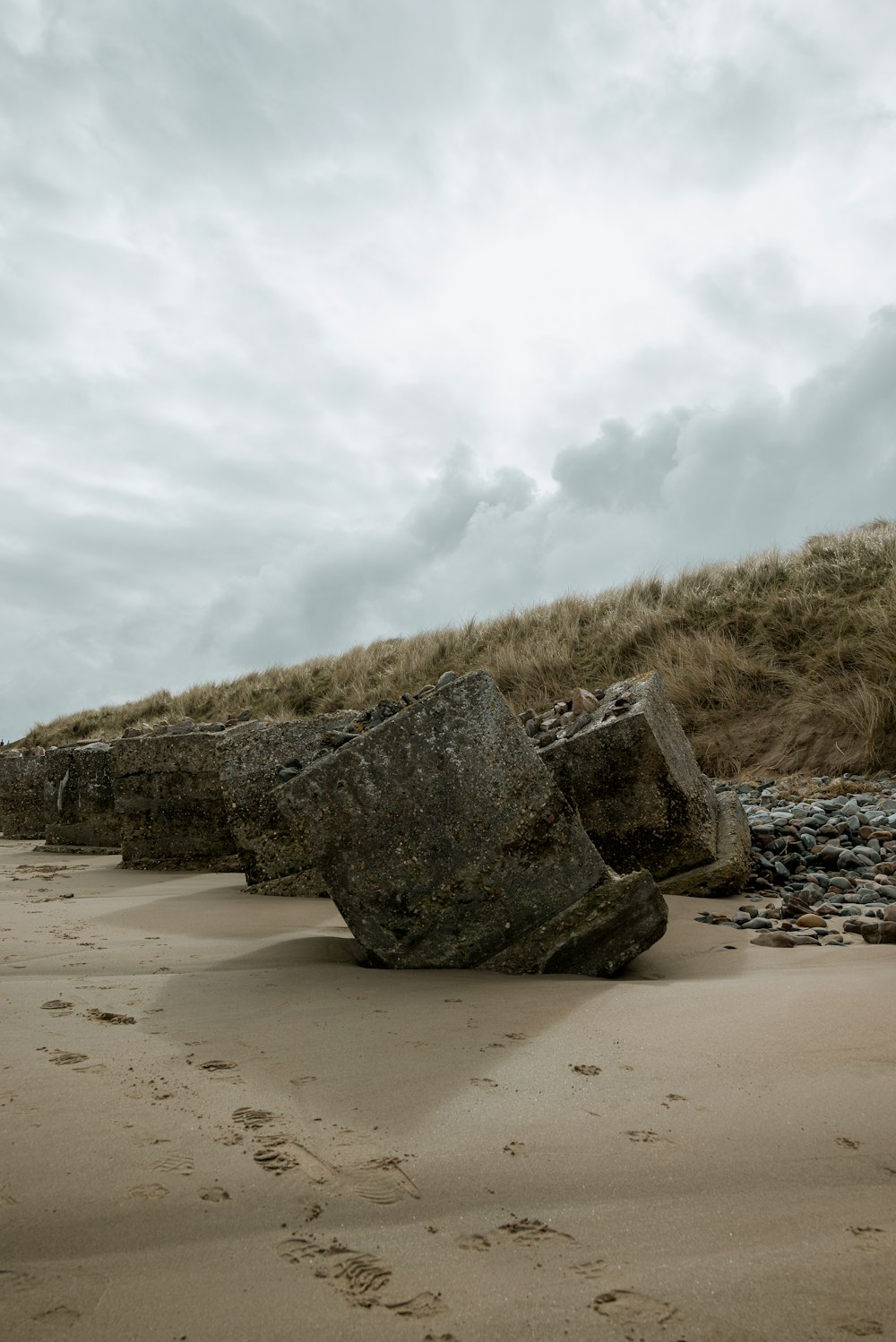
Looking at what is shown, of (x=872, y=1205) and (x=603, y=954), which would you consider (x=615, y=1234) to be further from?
(x=603, y=954)

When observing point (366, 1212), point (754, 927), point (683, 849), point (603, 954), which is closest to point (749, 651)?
point (683, 849)

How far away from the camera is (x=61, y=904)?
5.29m

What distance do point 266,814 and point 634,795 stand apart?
2.30 metres

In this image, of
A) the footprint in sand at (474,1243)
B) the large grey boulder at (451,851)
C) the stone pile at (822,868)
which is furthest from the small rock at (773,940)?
the footprint in sand at (474,1243)

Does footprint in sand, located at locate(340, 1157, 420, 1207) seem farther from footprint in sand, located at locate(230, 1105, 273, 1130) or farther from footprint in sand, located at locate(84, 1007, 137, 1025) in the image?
footprint in sand, located at locate(84, 1007, 137, 1025)

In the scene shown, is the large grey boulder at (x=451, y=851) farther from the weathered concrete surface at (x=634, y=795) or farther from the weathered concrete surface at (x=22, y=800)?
the weathered concrete surface at (x=22, y=800)

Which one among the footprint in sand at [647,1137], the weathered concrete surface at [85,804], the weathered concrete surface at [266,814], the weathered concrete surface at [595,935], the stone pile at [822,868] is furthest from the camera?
the weathered concrete surface at [85,804]

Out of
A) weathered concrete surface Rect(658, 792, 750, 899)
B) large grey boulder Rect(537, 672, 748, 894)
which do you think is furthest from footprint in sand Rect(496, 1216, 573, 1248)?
weathered concrete surface Rect(658, 792, 750, 899)

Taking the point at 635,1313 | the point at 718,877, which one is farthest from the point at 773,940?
the point at 635,1313

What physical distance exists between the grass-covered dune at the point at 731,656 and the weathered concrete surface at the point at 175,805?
5.54 m

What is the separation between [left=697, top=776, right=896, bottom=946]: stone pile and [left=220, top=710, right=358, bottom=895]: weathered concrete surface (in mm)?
2469

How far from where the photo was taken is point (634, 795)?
4.86 metres

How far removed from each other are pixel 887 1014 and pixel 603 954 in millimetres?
1086

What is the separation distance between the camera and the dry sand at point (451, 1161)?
52.9 inches
